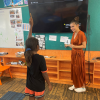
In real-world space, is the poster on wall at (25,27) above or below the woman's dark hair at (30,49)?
above

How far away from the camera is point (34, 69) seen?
3.92 ft

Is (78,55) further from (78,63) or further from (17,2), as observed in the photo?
(17,2)

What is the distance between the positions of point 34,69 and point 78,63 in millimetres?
1170

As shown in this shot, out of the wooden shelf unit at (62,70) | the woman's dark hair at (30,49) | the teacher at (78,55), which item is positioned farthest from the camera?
the wooden shelf unit at (62,70)

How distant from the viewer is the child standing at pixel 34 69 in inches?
45.3

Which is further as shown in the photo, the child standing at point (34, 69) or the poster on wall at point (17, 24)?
the poster on wall at point (17, 24)

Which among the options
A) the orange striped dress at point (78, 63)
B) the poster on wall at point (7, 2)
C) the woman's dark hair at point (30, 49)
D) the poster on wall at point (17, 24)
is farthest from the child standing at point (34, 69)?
the poster on wall at point (7, 2)

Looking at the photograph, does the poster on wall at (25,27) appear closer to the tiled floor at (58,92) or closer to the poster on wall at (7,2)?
the poster on wall at (7,2)

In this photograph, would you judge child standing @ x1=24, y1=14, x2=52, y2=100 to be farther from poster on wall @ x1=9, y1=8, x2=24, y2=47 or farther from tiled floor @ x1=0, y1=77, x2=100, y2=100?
poster on wall @ x1=9, y1=8, x2=24, y2=47

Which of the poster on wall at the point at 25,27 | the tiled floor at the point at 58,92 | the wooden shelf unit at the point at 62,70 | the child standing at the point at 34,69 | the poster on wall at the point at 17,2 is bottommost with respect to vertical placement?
the tiled floor at the point at 58,92

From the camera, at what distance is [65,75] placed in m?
2.73

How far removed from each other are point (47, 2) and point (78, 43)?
135 centimetres

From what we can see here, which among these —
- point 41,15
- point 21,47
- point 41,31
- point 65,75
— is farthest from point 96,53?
point 21,47

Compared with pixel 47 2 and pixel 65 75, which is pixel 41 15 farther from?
pixel 65 75
